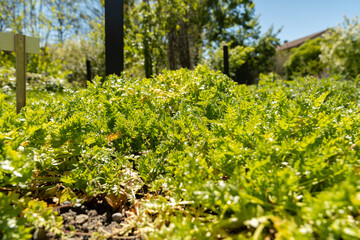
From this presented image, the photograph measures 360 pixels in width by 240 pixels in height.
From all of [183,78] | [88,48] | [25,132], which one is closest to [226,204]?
[25,132]

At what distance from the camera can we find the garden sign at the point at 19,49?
2941 millimetres

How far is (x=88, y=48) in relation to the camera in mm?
16859

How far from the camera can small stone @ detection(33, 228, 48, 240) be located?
1.14 meters

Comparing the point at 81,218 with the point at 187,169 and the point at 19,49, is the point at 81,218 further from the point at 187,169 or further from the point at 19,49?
the point at 19,49

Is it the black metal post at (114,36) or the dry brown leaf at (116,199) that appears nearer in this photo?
the dry brown leaf at (116,199)

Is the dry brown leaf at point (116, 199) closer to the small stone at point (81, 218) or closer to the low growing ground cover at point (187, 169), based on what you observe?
the low growing ground cover at point (187, 169)

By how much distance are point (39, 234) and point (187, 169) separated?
71 centimetres

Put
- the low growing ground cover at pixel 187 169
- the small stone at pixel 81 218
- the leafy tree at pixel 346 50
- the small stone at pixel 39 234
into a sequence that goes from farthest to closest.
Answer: the leafy tree at pixel 346 50, the small stone at pixel 81 218, the small stone at pixel 39 234, the low growing ground cover at pixel 187 169

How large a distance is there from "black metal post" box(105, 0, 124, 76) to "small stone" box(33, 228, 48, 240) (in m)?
3.14

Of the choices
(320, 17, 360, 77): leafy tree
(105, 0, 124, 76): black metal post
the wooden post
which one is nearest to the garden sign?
the wooden post

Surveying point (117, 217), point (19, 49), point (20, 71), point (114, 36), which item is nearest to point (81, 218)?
point (117, 217)

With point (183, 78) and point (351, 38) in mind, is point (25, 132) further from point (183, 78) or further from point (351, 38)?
point (351, 38)

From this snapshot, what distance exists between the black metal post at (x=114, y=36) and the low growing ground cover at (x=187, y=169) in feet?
5.22

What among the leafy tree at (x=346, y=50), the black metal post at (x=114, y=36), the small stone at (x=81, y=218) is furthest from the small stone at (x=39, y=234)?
the leafy tree at (x=346, y=50)
